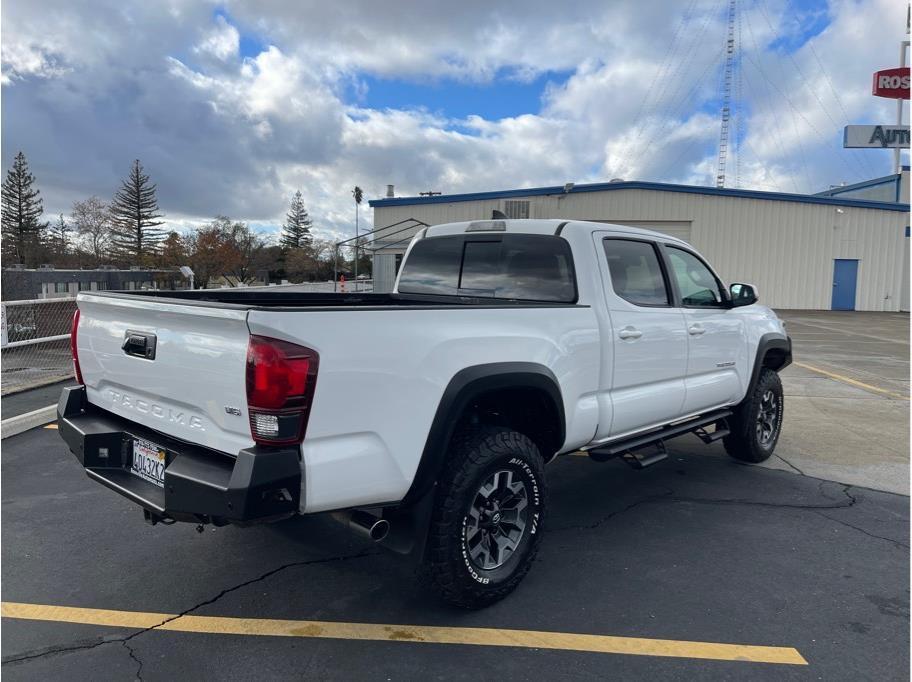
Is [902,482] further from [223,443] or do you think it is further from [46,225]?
[46,225]

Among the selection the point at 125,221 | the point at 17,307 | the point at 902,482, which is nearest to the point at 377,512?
the point at 902,482

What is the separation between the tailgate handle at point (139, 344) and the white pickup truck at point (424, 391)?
1 centimetres

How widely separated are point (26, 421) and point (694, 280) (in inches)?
252

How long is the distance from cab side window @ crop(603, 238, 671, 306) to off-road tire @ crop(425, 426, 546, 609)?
4.48 feet

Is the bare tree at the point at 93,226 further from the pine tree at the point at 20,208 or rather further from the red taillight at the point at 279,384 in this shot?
the red taillight at the point at 279,384

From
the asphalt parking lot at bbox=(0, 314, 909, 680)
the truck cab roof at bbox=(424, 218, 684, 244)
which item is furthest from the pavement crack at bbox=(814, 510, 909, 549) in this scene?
the truck cab roof at bbox=(424, 218, 684, 244)

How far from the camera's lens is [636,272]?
4.25 m

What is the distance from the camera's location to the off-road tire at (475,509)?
9.34 ft

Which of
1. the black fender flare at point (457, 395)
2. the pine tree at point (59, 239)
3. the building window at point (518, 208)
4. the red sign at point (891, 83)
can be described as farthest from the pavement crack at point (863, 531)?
the pine tree at point (59, 239)

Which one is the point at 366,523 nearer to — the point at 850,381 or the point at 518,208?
the point at 850,381

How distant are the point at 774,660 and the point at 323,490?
82.7 inches

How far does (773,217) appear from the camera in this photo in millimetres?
25656

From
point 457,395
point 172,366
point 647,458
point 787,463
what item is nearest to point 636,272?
point 647,458

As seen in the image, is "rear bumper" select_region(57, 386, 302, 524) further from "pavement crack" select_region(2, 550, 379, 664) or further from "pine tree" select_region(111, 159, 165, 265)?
"pine tree" select_region(111, 159, 165, 265)
